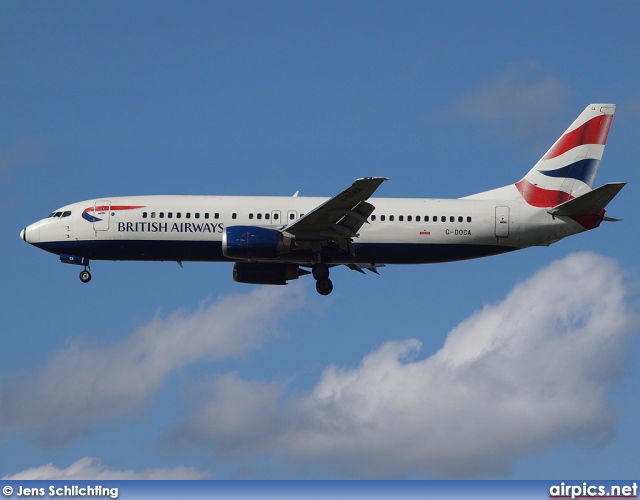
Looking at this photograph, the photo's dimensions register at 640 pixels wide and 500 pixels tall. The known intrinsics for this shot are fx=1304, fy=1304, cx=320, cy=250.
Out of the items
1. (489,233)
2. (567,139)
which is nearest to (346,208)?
(489,233)

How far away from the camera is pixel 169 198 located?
68.6 meters

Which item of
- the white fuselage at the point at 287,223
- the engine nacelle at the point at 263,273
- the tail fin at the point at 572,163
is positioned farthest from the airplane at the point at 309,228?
the engine nacelle at the point at 263,273

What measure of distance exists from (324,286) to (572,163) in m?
15.3

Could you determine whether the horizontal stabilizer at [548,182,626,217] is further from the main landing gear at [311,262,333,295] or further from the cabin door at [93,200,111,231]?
the cabin door at [93,200,111,231]

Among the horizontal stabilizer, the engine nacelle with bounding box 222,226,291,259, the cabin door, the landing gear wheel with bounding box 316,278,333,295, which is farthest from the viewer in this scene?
the landing gear wheel with bounding box 316,278,333,295

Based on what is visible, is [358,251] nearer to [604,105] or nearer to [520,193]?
[520,193]

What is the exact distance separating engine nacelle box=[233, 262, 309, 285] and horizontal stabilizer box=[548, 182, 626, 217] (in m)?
14.4

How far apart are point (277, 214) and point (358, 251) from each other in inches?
182

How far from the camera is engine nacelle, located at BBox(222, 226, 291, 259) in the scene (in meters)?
65.2

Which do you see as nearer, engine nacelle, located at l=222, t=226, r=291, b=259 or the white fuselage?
engine nacelle, located at l=222, t=226, r=291, b=259

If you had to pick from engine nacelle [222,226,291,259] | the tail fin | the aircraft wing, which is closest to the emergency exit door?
the tail fin

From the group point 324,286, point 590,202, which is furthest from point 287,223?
point 590,202

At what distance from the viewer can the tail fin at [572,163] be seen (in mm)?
70062

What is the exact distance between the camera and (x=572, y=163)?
70938 mm
